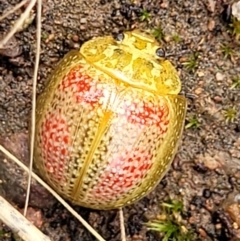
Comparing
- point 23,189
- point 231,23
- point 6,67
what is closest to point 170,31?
point 231,23

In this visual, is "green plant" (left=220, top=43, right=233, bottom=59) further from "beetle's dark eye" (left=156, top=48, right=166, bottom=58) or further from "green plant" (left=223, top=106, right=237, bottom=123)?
"beetle's dark eye" (left=156, top=48, right=166, bottom=58)

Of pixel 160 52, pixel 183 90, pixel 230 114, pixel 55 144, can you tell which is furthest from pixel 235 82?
pixel 55 144

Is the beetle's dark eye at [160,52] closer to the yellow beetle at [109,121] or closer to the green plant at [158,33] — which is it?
the yellow beetle at [109,121]

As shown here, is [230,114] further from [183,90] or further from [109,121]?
[109,121]

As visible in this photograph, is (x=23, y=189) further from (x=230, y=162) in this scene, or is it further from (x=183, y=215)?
(x=230, y=162)

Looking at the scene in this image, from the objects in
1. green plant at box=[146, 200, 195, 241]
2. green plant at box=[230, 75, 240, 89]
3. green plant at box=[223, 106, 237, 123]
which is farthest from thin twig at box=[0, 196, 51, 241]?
green plant at box=[230, 75, 240, 89]

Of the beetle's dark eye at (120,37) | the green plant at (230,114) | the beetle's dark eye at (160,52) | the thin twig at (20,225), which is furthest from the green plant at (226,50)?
the thin twig at (20,225)

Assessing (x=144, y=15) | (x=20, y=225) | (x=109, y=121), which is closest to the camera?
(x=20, y=225)

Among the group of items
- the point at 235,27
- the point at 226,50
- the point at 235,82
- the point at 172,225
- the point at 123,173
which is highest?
the point at 235,27
